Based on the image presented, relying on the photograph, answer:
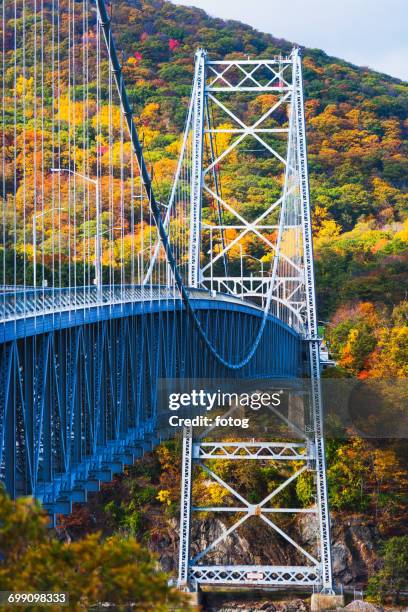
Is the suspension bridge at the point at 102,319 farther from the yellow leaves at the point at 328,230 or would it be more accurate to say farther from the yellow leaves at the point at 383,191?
the yellow leaves at the point at 383,191

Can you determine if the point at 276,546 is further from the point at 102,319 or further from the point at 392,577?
the point at 102,319

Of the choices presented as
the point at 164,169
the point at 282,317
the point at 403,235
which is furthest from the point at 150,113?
the point at 282,317

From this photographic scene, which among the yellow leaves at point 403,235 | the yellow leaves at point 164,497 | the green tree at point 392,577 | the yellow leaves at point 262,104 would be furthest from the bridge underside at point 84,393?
the yellow leaves at point 262,104

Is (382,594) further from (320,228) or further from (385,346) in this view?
(320,228)

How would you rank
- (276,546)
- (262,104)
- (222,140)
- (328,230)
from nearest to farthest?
(276,546), (328,230), (222,140), (262,104)

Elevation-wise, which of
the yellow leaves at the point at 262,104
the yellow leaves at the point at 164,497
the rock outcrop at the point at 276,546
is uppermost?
the yellow leaves at the point at 262,104

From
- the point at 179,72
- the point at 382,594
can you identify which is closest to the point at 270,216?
the point at 179,72

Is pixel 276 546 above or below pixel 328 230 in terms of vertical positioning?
below

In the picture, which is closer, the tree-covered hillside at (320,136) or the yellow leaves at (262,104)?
the tree-covered hillside at (320,136)
